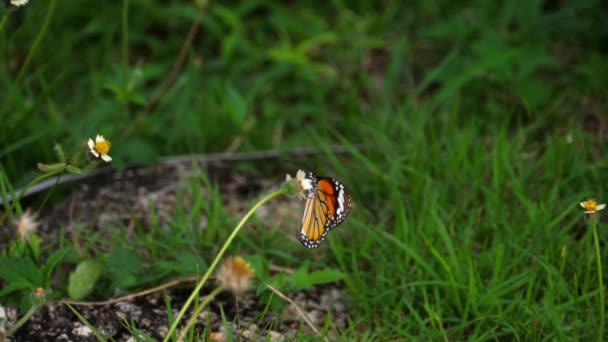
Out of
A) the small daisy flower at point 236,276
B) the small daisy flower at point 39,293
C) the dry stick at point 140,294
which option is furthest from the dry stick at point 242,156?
the small daisy flower at point 236,276

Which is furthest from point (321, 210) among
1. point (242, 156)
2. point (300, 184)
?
point (242, 156)

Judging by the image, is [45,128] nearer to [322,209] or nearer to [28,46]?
[28,46]

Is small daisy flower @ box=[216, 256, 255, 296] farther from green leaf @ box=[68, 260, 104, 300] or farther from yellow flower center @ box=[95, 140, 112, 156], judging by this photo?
green leaf @ box=[68, 260, 104, 300]

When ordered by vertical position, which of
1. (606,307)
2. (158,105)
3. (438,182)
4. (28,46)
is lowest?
(606,307)

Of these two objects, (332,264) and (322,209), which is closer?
(322,209)

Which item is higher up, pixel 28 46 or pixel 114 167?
pixel 28 46

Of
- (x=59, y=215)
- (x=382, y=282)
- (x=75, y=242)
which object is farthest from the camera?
(x=59, y=215)

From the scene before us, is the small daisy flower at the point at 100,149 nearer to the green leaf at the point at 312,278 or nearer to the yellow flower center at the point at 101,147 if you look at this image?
the yellow flower center at the point at 101,147

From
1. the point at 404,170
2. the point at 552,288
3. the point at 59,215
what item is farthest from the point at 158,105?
the point at 552,288
